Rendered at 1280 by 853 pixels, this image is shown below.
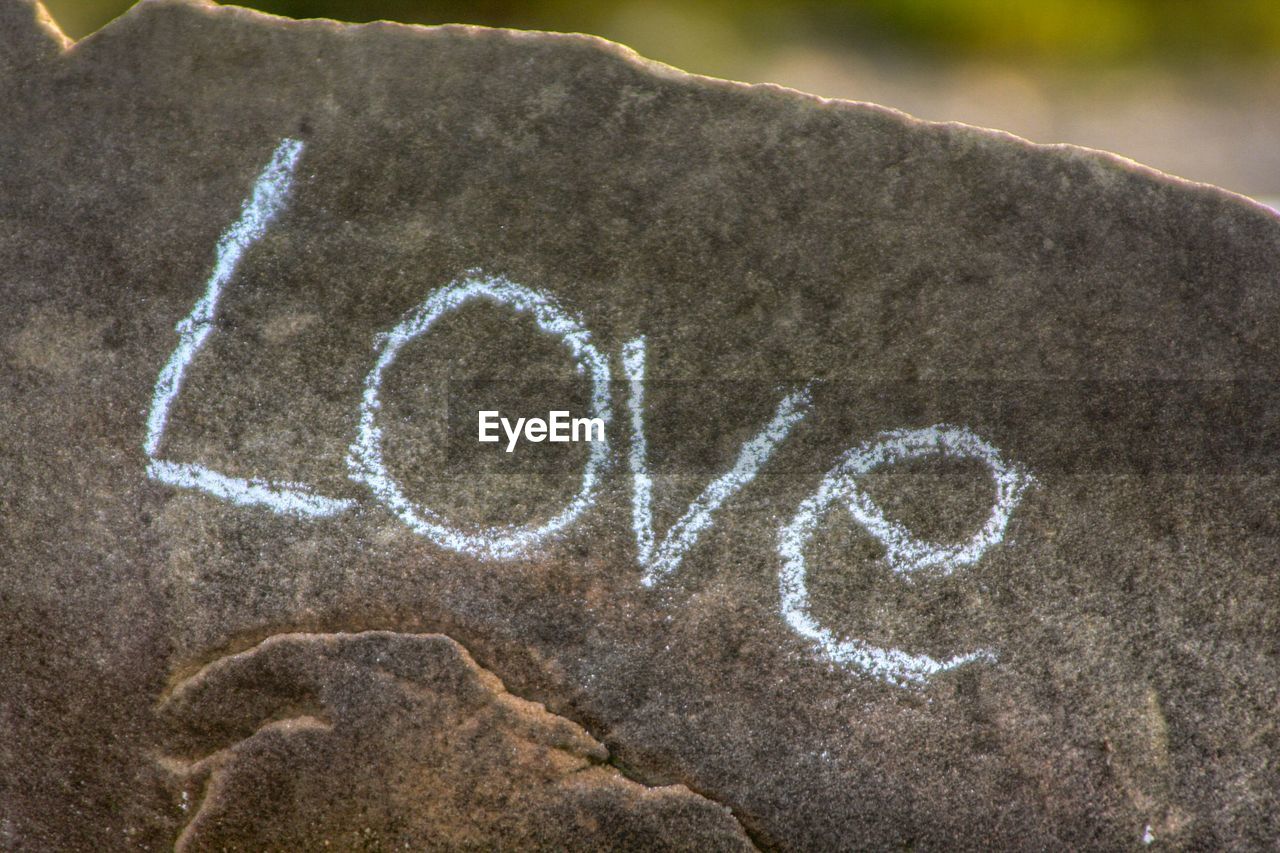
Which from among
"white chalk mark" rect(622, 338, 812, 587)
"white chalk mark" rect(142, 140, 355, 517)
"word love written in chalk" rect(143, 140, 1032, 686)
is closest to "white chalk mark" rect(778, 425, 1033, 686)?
"word love written in chalk" rect(143, 140, 1032, 686)

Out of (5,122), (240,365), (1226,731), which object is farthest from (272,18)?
(1226,731)
